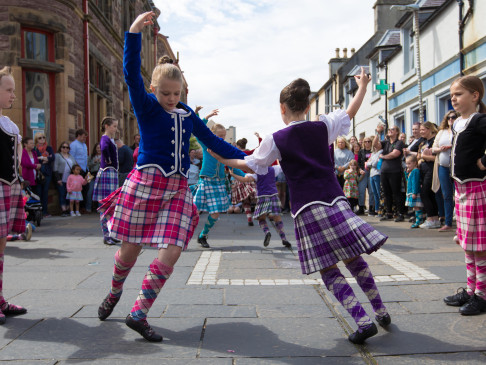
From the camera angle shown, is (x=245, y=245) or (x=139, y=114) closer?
(x=139, y=114)

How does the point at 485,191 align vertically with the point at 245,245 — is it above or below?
above

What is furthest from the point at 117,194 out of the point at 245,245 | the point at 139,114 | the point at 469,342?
the point at 245,245

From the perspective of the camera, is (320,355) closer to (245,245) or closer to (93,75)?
(245,245)

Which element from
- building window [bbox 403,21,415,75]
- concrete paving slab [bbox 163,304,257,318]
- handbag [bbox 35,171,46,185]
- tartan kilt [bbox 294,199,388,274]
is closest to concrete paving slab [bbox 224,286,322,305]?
concrete paving slab [bbox 163,304,257,318]

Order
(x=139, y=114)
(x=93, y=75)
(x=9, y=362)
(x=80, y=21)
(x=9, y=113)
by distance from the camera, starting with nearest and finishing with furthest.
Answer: (x=9, y=362)
(x=139, y=114)
(x=9, y=113)
(x=80, y=21)
(x=93, y=75)

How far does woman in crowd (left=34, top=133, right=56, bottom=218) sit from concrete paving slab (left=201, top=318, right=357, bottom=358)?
963cm

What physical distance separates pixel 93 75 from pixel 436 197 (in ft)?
40.8

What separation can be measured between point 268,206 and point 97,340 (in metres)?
4.62

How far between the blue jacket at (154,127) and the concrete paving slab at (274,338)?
1.08m

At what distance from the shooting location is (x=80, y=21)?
→ 15406 millimetres

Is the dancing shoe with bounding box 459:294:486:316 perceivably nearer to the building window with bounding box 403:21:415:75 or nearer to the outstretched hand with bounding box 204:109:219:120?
the outstretched hand with bounding box 204:109:219:120

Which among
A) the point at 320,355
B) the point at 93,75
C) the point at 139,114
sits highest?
the point at 93,75

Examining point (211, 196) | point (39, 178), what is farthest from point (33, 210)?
point (211, 196)

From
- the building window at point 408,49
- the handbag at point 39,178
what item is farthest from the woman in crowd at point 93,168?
the building window at point 408,49
